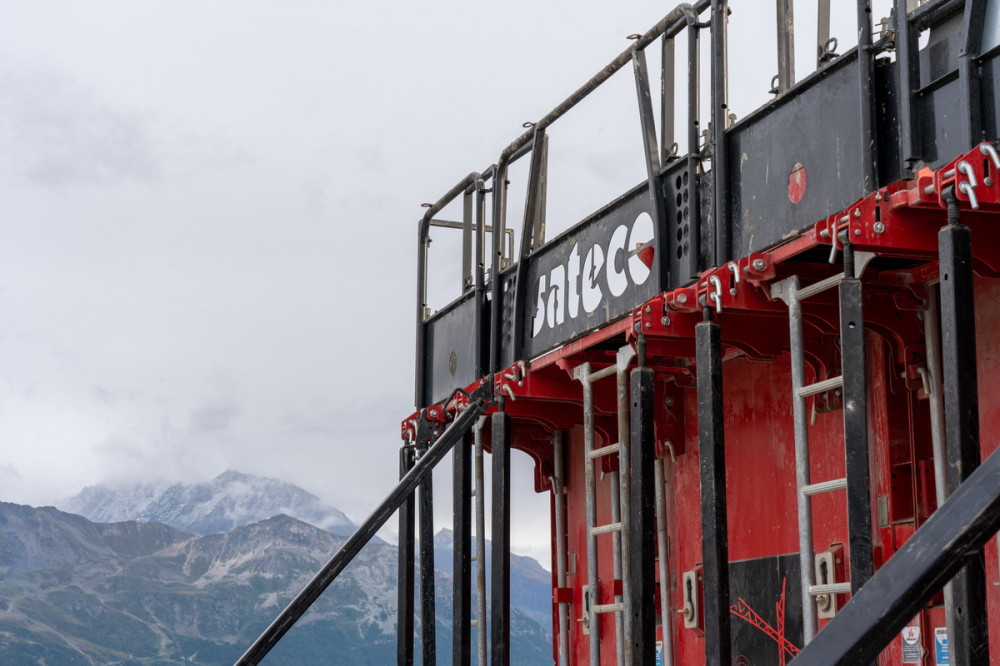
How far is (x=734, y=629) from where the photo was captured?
30.8 feet

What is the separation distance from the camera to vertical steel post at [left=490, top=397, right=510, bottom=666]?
396 inches

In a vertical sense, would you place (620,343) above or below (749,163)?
below

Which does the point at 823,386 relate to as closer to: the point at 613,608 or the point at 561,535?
the point at 613,608

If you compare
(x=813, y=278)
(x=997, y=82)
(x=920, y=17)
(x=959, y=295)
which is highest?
(x=920, y=17)

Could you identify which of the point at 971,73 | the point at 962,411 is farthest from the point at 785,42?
the point at 962,411

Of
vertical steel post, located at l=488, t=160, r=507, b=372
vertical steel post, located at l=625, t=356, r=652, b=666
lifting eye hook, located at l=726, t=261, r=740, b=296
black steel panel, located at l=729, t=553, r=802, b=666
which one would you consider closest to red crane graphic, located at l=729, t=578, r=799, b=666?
black steel panel, located at l=729, t=553, r=802, b=666

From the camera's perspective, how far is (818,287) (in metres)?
7.00

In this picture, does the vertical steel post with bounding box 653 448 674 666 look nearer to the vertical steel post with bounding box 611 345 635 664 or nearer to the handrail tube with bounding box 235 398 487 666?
the vertical steel post with bounding box 611 345 635 664

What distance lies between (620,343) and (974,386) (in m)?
4.17

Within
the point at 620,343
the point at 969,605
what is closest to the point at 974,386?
the point at 969,605

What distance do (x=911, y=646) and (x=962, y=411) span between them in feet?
8.52

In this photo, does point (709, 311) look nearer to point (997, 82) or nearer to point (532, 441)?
point (997, 82)

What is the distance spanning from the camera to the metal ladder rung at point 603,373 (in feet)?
30.1

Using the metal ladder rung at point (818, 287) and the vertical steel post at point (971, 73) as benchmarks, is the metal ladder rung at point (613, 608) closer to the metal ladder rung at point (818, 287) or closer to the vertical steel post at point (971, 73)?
the metal ladder rung at point (818, 287)
